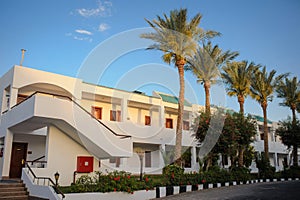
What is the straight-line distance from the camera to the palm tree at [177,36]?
18.7m

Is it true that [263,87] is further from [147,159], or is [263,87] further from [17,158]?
[17,158]

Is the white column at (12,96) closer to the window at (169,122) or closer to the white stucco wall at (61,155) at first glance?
the white stucco wall at (61,155)

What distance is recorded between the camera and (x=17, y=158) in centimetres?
1772

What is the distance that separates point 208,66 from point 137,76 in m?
5.57

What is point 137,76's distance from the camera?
21938 millimetres

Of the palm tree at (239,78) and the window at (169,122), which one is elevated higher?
the palm tree at (239,78)

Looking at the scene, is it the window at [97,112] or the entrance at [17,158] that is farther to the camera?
the window at [97,112]

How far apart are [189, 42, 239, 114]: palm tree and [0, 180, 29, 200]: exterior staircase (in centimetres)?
1373

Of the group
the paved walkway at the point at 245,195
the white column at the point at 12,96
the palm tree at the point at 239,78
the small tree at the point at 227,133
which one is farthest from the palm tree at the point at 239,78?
the white column at the point at 12,96

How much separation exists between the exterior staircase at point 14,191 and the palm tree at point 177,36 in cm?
1012

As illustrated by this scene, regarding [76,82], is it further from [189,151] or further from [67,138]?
[189,151]

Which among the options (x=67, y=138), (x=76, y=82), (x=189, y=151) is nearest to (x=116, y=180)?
(x=67, y=138)

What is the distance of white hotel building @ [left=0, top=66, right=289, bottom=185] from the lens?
13828 mm

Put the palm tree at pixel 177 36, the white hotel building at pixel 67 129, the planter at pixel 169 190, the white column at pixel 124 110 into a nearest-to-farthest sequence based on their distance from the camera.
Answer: the planter at pixel 169 190, the white hotel building at pixel 67 129, the palm tree at pixel 177 36, the white column at pixel 124 110
